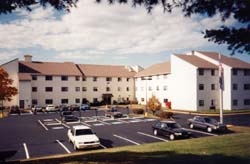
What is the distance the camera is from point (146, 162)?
43.4 ft

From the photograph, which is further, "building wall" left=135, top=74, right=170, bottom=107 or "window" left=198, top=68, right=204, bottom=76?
"building wall" left=135, top=74, right=170, bottom=107

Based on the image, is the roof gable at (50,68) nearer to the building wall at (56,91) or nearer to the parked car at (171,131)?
the building wall at (56,91)

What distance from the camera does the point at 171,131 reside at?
2545cm

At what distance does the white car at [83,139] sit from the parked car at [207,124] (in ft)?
41.4

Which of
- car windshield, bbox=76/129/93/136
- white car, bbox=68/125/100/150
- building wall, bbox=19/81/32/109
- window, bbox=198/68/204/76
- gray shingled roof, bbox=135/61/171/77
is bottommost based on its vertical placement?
white car, bbox=68/125/100/150

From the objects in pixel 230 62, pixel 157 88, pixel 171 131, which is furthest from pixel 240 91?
pixel 171 131

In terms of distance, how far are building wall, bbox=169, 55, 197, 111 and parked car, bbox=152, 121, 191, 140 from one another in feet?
88.7

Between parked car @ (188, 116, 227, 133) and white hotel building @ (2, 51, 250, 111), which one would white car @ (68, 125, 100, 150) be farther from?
white hotel building @ (2, 51, 250, 111)

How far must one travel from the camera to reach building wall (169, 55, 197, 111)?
53500mm

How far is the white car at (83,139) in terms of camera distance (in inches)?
843

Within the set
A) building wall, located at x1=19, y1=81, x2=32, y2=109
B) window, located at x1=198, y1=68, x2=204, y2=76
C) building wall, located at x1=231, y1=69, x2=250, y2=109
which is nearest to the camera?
window, located at x1=198, y1=68, x2=204, y2=76

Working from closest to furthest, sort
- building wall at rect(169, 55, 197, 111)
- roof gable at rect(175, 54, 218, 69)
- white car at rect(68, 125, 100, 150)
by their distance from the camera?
white car at rect(68, 125, 100, 150)
building wall at rect(169, 55, 197, 111)
roof gable at rect(175, 54, 218, 69)

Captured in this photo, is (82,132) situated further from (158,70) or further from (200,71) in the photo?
(158,70)

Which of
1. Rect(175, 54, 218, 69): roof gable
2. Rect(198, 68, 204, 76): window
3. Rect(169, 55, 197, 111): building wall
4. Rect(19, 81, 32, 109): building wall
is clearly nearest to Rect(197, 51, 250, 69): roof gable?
Rect(175, 54, 218, 69): roof gable
